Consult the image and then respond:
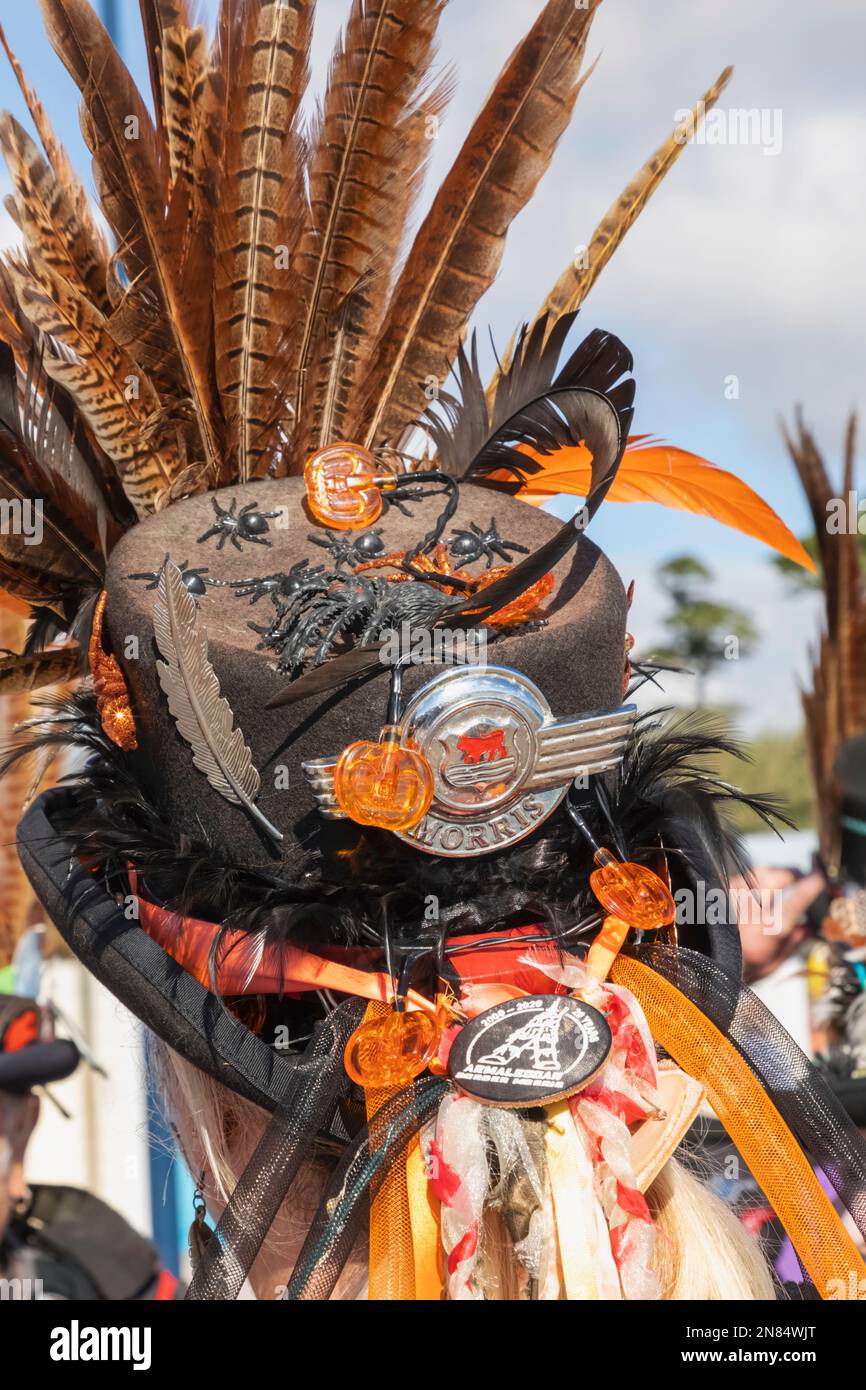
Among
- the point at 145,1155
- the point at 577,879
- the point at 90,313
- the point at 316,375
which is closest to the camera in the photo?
the point at 577,879

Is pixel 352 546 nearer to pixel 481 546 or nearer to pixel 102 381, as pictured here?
pixel 481 546

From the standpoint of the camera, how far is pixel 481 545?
163cm

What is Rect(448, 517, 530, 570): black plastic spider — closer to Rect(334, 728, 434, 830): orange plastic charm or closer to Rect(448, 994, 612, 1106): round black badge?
Rect(334, 728, 434, 830): orange plastic charm

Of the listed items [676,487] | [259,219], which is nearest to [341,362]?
[259,219]

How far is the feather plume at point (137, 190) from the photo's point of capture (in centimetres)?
Answer: 180

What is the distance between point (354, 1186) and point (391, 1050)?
0.53 ft

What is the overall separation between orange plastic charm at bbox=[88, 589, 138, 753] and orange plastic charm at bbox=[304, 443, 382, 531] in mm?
318

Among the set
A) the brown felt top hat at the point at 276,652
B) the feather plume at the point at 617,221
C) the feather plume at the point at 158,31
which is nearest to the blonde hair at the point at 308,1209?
the brown felt top hat at the point at 276,652

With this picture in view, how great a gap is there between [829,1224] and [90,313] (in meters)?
1.55

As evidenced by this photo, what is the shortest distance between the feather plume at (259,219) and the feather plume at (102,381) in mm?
125

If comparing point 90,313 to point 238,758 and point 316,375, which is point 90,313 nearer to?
point 316,375

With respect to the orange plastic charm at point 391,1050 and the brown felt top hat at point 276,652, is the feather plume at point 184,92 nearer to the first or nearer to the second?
the brown felt top hat at point 276,652

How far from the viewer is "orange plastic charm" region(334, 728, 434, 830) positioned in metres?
1.32

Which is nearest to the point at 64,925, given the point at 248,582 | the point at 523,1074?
the point at 248,582
